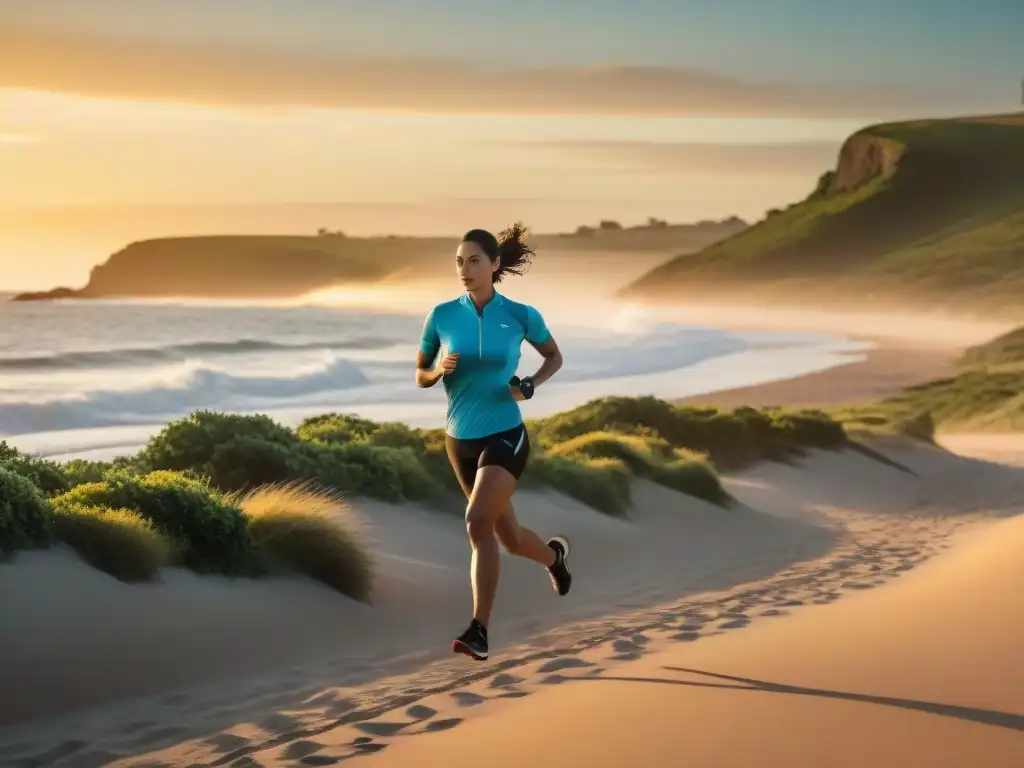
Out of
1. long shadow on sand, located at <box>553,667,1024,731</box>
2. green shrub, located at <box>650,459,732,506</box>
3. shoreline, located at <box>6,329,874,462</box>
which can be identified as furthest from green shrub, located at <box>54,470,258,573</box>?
green shrub, located at <box>650,459,732,506</box>

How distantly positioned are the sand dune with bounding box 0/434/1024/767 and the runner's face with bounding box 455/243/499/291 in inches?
79.3

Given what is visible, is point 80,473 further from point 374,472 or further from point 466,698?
point 466,698

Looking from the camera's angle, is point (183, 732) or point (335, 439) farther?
point (335, 439)

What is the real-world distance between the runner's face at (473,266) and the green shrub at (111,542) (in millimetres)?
2696

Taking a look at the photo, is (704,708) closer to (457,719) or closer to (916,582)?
(457,719)

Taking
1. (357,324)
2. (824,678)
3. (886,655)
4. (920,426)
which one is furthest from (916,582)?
(357,324)

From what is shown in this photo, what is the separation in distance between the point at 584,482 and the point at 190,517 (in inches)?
237

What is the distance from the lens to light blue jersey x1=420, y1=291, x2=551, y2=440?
274 inches

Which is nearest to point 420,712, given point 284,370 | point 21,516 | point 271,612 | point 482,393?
point 482,393

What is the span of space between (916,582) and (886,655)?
9.88ft

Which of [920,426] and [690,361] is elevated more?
[690,361]

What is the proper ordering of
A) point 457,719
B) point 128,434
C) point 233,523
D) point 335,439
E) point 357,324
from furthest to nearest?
point 357,324, point 128,434, point 335,439, point 233,523, point 457,719

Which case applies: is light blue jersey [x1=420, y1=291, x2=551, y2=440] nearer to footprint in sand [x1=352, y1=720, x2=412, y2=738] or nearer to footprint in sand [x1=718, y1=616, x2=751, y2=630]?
footprint in sand [x1=352, y1=720, x2=412, y2=738]

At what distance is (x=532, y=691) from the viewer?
22.9ft
